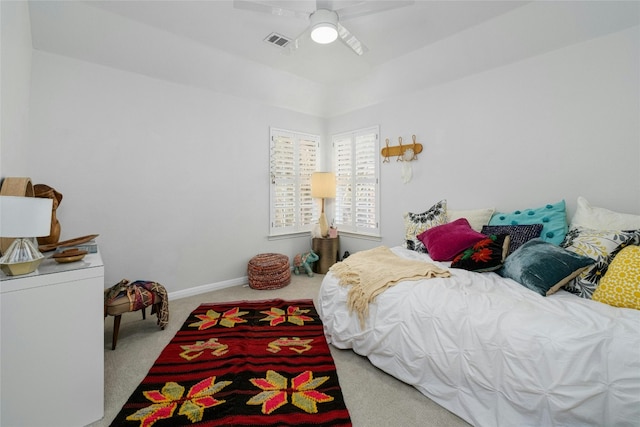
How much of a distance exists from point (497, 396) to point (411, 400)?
489 millimetres

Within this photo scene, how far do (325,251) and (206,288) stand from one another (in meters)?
1.73

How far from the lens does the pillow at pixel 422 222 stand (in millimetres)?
2984

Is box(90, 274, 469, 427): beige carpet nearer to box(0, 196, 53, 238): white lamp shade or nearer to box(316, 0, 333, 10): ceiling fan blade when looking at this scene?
box(0, 196, 53, 238): white lamp shade

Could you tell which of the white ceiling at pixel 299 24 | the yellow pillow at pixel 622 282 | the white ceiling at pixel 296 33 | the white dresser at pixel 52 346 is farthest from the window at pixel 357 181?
the white dresser at pixel 52 346

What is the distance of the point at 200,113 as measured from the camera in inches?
133

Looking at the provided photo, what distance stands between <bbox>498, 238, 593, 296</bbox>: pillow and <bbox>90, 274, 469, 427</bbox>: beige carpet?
3.14 feet

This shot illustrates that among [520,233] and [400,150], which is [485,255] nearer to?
[520,233]

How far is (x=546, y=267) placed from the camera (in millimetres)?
1733

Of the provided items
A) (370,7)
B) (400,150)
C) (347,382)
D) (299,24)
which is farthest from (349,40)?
(347,382)

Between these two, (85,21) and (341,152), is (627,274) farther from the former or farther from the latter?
(85,21)

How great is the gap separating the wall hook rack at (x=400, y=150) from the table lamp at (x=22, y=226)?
3391 millimetres

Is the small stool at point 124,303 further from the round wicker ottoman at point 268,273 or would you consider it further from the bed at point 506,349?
the bed at point 506,349

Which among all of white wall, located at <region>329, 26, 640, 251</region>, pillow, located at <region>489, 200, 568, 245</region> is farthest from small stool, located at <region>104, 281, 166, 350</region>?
pillow, located at <region>489, 200, 568, 245</region>

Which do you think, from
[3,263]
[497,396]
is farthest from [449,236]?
[3,263]
